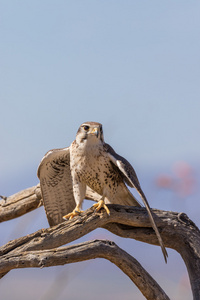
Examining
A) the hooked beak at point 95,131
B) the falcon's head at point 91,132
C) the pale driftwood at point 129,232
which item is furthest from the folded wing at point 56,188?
the pale driftwood at point 129,232

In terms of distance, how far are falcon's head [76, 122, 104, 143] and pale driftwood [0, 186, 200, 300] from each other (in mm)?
813

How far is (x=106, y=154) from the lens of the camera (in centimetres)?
547

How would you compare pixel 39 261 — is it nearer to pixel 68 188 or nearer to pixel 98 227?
pixel 98 227

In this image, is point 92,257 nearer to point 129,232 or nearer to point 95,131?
point 129,232

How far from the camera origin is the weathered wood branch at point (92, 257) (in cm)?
445

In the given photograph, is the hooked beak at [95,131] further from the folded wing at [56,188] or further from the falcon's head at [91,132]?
the folded wing at [56,188]

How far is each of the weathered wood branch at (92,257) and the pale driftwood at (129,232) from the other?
77mm

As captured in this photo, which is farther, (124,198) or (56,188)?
(56,188)

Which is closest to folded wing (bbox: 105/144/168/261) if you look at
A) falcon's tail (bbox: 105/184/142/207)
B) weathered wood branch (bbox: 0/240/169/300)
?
falcon's tail (bbox: 105/184/142/207)

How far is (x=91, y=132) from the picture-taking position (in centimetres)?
545

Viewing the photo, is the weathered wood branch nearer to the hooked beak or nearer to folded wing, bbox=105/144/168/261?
folded wing, bbox=105/144/168/261

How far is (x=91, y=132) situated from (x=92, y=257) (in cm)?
151

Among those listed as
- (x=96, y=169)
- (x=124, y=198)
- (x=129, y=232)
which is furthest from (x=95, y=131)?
(x=129, y=232)

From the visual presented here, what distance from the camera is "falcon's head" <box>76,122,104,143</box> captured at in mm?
5414
